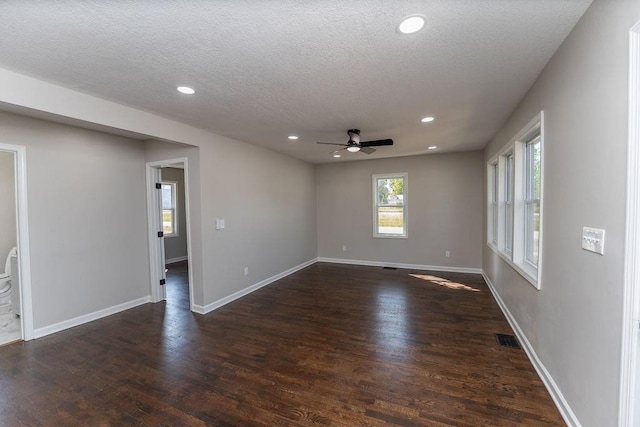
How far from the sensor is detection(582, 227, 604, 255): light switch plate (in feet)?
4.66

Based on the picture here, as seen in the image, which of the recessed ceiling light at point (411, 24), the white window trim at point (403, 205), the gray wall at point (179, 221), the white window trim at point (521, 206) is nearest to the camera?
the recessed ceiling light at point (411, 24)

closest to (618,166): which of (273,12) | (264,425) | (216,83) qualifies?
(273,12)

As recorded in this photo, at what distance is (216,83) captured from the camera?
234 centimetres

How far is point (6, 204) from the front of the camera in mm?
3848

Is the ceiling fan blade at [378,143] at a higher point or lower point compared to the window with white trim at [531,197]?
higher

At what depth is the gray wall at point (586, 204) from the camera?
4.27 ft

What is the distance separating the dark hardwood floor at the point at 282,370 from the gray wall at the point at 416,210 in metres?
1.99

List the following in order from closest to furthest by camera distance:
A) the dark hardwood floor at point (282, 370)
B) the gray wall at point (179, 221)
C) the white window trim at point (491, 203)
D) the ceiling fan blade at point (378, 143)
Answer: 1. the dark hardwood floor at point (282, 370)
2. the ceiling fan blade at point (378, 143)
3. the white window trim at point (491, 203)
4. the gray wall at point (179, 221)

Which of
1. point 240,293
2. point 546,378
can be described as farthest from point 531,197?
point 240,293

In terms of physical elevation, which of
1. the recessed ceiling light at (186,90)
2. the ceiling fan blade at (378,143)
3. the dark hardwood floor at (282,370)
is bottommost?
the dark hardwood floor at (282,370)

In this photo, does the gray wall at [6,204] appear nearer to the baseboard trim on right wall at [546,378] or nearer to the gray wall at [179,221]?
the gray wall at [179,221]

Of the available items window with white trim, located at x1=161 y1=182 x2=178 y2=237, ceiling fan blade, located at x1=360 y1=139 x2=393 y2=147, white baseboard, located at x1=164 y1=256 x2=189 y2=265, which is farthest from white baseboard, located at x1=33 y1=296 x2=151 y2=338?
ceiling fan blade, located at x1=360 y1=139 x2=393 y2=147

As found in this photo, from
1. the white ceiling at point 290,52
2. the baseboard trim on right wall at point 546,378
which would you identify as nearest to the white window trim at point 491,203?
the baseboard trim on right wall at point 546,378

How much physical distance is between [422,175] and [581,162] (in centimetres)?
435
